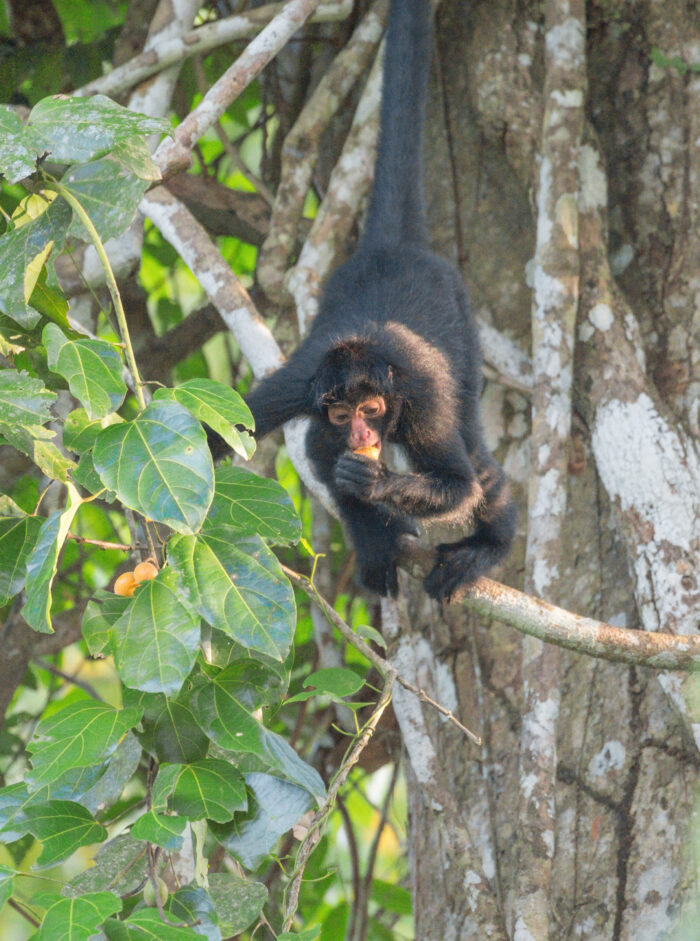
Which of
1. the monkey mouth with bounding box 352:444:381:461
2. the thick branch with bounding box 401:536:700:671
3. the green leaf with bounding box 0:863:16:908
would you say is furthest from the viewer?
the monkey mouth with bounding box 352:444:381:461

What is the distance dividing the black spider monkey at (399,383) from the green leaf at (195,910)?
4.85ft

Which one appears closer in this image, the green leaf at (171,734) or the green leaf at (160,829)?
the green leaf at (160,829)

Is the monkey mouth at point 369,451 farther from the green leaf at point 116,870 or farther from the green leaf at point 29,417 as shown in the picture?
the green leaf at point 116,870

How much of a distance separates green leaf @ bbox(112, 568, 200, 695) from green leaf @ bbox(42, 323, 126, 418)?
0.30 meters

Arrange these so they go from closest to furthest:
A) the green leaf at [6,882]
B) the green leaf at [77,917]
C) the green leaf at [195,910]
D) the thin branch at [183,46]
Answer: the green leaf at [77,917]
the green leaf at [6,882]
the green leaf at [195,910]
the thin branch at [183,46]

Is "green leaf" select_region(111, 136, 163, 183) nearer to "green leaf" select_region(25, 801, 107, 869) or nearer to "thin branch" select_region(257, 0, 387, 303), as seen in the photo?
"green leaf" select_region(25, 801, 107, 869)

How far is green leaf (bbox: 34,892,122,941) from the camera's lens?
1292mm

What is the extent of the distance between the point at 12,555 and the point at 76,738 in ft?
1.47

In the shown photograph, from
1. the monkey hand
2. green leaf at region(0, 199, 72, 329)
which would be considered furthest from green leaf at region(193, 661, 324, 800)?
the monkey hand

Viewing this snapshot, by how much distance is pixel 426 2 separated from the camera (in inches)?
149

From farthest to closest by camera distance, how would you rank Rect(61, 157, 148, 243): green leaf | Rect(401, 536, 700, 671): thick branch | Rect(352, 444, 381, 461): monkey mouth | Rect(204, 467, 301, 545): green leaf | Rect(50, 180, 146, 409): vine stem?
Rect(352, 444, 381, 461): monkey mouth → Rect(401, 536, 700, 671): thick branch → Rect(61, 157, 148, 243): green leaf → Rect(204, 467, 301, 545): green leaf → Rect(50, 180, 146, 409): vine stem

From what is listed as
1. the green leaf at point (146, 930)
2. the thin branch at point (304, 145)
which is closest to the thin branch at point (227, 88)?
the thin branch at point (304, 145)

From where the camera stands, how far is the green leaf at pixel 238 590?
5.41 ft

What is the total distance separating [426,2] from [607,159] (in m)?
0.92
